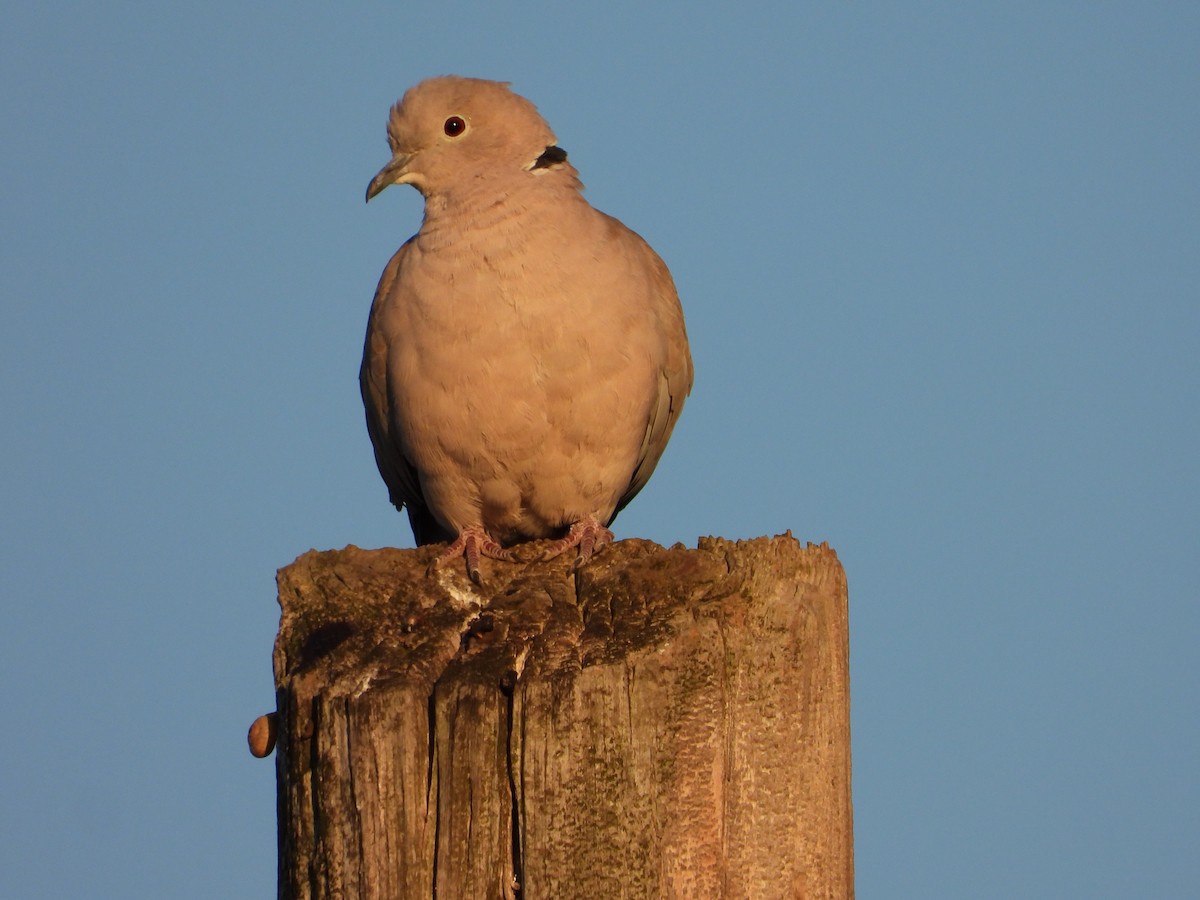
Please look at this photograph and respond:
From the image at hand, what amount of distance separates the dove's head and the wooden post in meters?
3.08

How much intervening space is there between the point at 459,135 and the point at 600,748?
3808 millimetres

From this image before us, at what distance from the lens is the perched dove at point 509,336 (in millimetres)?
6184

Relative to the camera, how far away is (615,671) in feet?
11.9

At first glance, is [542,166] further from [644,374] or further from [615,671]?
[615,671]

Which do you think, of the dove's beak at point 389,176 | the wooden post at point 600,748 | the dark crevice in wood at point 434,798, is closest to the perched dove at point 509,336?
the dove's beak at point 389,176

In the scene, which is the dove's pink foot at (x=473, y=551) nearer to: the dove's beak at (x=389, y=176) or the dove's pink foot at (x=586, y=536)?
the dove's pink foot at (x=586, y=536)

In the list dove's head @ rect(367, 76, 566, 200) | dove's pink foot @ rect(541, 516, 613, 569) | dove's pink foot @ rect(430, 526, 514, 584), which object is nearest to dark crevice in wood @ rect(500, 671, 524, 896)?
dove's pink foot @ rect(430, 526, 514, 584)

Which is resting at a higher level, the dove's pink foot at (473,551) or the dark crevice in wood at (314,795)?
the dove's pink foot at (473,551)

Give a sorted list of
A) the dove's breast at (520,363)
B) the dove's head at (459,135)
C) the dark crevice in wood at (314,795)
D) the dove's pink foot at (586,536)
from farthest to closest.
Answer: the dove's head at (459,135), the dove's pink foot at (586,536), the dove's breast at (520,363), the dark crevice in wood at (314,795)

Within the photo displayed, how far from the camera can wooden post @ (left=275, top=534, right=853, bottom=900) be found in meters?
3.54

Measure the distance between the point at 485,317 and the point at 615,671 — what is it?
274 cm

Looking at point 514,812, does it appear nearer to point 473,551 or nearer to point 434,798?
point 434,798

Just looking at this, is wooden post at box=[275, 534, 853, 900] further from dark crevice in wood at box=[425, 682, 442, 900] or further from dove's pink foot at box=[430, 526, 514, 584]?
dove's pink foot at box=[430, 526, 514, 584]

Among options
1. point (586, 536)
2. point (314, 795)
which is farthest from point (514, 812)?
point (586, 536)
